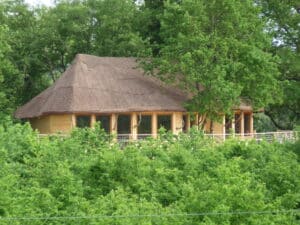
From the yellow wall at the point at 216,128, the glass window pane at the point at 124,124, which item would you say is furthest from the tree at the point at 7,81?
the yellow wall at the point at 216,128

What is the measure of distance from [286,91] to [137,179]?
69.3ft

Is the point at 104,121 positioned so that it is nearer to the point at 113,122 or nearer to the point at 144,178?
the point at 113,122

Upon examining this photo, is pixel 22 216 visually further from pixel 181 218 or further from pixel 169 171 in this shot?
pixel 169 171

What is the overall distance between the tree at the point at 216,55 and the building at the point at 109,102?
1237mm

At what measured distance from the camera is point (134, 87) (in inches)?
1242

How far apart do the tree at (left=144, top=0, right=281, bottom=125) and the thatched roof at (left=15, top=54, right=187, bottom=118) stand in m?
1.15

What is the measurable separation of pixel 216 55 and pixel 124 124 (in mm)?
5350

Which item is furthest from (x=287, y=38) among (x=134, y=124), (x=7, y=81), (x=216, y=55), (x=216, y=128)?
(x=7, y=81)

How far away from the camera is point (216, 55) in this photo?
2966 cm

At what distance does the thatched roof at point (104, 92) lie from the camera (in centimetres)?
2930

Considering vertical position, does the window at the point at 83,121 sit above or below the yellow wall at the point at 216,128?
above

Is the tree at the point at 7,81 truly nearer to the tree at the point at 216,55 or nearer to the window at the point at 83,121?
the window at the point at 83,121

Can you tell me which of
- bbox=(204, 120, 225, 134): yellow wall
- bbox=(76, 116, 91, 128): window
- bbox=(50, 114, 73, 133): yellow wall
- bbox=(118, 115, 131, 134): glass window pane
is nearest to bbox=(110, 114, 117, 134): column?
bbox=(118, 115, 131, 134): glass window pane

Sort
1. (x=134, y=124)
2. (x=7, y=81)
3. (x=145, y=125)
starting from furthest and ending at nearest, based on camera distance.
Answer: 1. (x=7, y=81)
2. (x=145, y=125)
3. (x=134, y=124)
